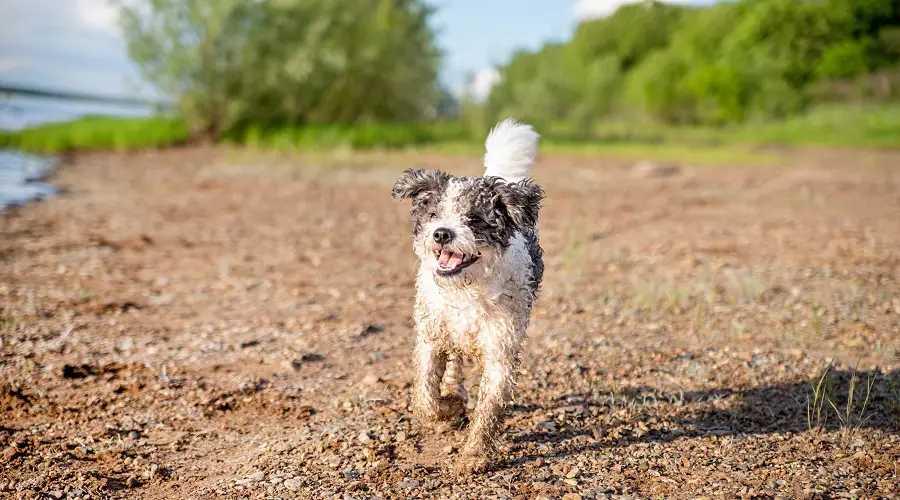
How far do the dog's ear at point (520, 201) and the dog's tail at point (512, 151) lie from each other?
705 mm

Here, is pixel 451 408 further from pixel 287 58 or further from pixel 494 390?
pixel 287 58

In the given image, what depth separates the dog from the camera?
4852 millimetres

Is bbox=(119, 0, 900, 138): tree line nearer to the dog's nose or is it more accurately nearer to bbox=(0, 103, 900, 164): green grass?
bbox=(0, 103, 900, 164): green grass

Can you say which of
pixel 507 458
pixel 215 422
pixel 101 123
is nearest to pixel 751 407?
pixel 507 458

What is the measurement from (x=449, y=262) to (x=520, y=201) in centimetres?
63

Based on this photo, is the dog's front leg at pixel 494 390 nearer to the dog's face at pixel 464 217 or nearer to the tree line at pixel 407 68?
the dog's face at pixel 464 217

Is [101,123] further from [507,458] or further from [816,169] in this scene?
[507,458]

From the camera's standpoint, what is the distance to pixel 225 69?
33.6 meters

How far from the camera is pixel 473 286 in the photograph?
16.5ft

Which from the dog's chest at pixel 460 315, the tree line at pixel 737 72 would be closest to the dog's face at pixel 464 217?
the dog's chest at pixel 460 315

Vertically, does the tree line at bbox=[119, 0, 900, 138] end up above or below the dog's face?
above

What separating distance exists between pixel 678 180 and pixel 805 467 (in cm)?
1904

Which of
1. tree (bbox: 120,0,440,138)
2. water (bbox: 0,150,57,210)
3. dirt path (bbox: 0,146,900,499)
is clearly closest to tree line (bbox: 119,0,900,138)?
tree (bbox: 120,0,440,138)

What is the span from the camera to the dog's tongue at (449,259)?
4801 millimetres
